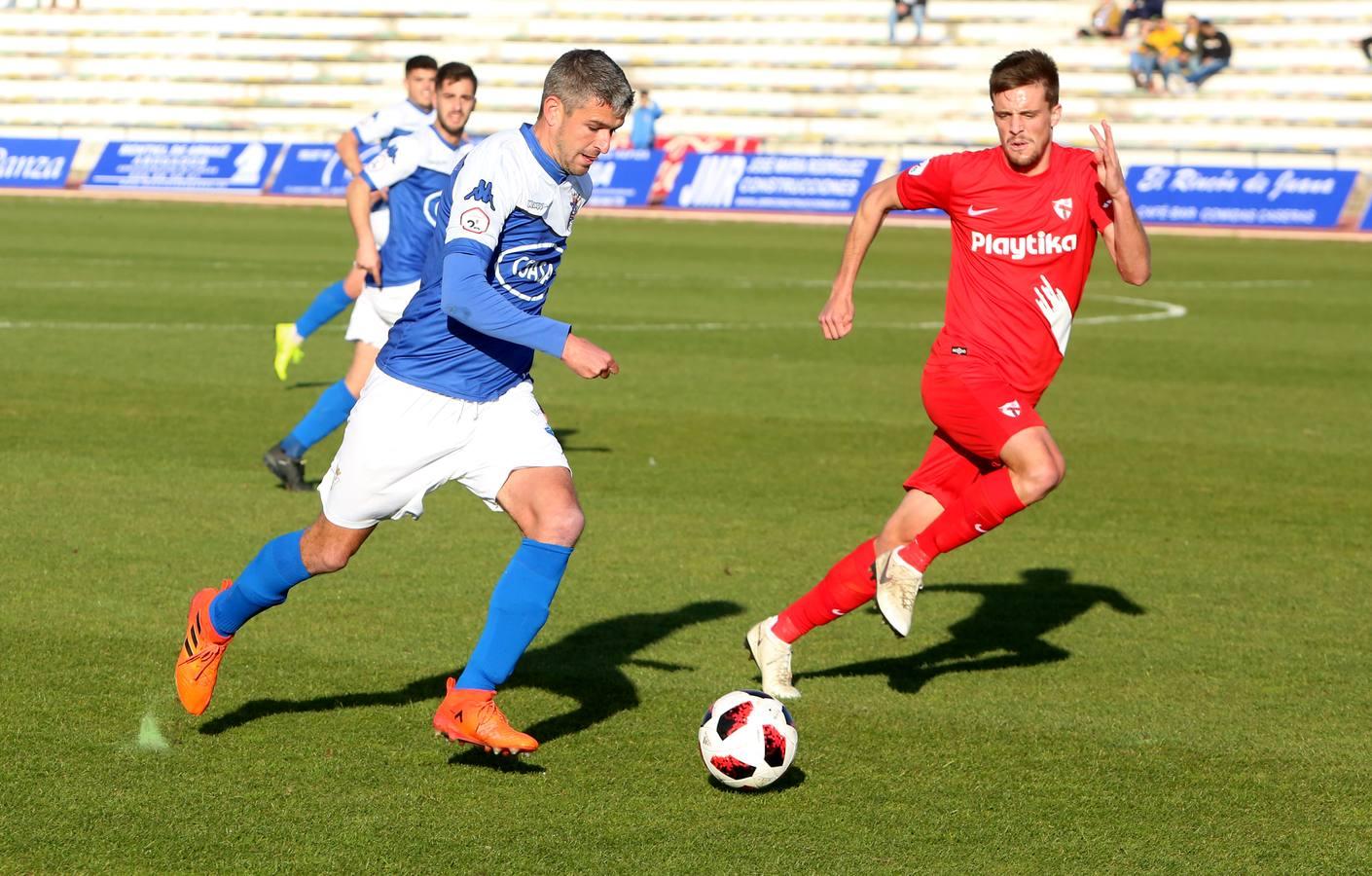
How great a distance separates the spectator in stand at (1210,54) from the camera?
119 feet

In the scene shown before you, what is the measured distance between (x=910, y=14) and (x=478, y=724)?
37.0 metres

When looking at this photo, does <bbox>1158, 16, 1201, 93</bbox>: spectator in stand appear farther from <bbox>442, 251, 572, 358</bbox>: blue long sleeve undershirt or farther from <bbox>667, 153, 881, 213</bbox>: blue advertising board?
<bbox>442, 251, 572, 358</bbox>: blue long sleeve undershirt

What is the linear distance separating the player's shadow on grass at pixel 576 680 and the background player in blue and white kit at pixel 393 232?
3109 mm

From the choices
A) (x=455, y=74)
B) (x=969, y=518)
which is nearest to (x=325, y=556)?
(x=969, y=518)

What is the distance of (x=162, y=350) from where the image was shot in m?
14.6

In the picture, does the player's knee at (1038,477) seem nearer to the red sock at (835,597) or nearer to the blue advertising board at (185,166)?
the red sock at (835,597)

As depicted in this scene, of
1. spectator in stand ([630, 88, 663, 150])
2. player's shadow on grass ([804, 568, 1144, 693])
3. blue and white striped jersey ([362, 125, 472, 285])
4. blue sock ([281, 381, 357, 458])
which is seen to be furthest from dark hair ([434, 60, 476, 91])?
spectator in stand ([630, 88, 663, 150])

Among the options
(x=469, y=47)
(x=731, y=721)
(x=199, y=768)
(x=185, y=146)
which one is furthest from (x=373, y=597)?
(x=469, y=47)

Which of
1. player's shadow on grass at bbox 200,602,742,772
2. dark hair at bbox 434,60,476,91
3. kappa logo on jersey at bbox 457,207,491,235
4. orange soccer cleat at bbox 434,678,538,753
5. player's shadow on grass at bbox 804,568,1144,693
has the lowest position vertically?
player's shadow on grass at bbox 804,568,1144,693

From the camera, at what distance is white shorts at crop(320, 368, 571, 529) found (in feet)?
17.0

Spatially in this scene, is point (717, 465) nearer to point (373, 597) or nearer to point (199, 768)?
point (373, 597)

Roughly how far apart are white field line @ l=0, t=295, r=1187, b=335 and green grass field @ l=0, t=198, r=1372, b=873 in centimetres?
146

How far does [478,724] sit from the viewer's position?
494 centimetres

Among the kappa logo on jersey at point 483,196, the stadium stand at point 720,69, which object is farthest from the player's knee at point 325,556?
the stadium stand at point 720,69
